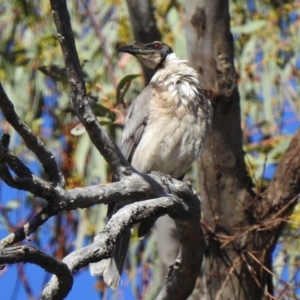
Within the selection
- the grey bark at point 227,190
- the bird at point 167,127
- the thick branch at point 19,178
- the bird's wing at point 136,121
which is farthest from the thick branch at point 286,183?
the thick branch at point 19,178

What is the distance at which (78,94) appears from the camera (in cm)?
311

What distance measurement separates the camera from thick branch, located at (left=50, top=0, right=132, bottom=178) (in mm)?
2988

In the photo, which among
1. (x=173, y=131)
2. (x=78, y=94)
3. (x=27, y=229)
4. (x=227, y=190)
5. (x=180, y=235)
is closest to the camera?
(x=27, y=229)

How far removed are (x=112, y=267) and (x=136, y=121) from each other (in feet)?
2.71

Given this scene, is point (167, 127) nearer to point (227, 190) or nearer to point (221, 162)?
point (221, 162)

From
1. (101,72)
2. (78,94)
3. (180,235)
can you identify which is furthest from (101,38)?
(78,94)

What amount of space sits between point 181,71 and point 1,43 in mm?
2008

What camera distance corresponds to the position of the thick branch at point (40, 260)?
7.84 feet

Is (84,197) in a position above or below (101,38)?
below

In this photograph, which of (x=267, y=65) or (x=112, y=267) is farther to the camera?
(x=267, y=65)

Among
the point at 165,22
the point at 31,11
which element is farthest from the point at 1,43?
the point at 165,22

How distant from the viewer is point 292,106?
282 inches

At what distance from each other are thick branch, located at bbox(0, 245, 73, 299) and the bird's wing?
247 cm

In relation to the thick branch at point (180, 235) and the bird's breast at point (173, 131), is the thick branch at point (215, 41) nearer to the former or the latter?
the bird's breast at point (173, 131)
